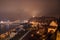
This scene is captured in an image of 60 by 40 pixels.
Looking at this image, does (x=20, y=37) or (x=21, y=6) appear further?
(x=21, y=6)

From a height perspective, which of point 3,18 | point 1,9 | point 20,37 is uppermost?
point 1,9

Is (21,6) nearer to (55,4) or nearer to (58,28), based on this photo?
(55,4)

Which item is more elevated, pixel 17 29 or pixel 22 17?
pixel 22 17

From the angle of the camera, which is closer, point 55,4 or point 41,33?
point 41,33

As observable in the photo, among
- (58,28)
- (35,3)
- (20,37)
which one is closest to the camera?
(20,37)

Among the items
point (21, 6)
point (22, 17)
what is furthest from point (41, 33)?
point (21, 6)

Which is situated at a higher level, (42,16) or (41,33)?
(42,16)

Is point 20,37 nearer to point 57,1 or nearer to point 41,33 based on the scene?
point 41,33

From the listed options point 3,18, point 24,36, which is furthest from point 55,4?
point 3,18

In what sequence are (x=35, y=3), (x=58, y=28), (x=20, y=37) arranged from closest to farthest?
(x=20, y=37)
(x=58, y=28)
(x=35, y=3)
